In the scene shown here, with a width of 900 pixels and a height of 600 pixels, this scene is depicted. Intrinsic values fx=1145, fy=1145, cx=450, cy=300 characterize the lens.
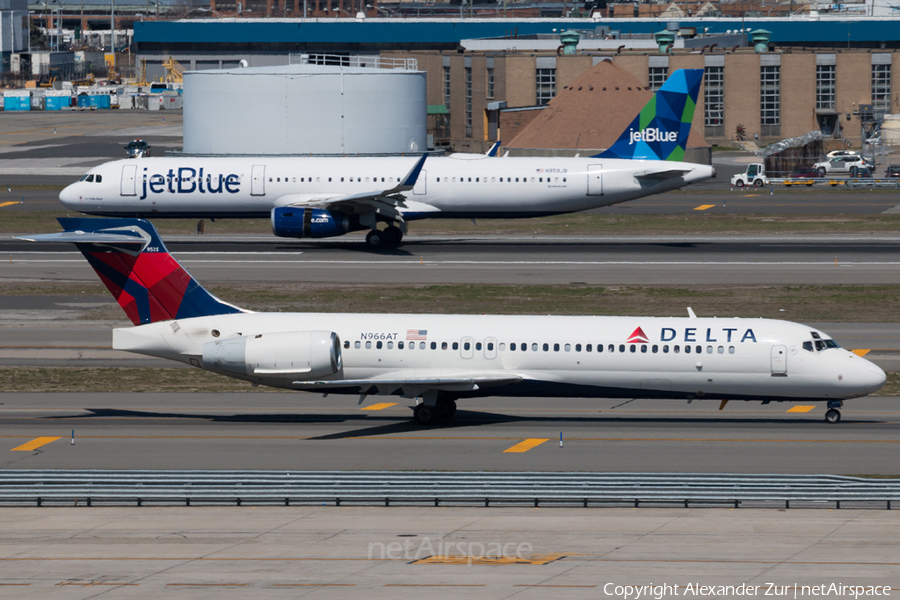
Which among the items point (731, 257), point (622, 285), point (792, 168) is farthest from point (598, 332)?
point (792, 168)

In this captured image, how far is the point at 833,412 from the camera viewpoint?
33.4 meters

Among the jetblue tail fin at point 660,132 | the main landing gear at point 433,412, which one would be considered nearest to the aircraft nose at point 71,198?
the jetblue tail fin at point 660,132

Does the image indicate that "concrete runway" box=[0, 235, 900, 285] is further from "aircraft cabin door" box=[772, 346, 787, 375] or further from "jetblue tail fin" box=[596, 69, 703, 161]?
"aircraft cabin door" box=[772, 346, 787, 375]

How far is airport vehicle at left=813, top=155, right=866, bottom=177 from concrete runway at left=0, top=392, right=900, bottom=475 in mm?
77444

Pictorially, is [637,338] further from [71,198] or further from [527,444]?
[71,198]

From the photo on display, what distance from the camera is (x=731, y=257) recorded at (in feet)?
211

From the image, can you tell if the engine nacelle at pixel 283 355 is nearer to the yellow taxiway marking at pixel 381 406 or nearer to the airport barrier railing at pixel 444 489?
the yellow taxiway marking at pixel 381 406

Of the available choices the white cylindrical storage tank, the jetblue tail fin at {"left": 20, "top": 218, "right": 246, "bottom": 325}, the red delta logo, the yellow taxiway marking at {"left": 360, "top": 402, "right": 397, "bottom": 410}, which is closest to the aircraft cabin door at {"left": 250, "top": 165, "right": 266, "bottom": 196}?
the white cylindrical storage tank

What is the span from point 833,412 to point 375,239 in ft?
126

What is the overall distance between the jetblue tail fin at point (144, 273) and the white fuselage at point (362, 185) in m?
32.1

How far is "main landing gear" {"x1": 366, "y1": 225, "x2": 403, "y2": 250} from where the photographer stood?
67.8 meters
